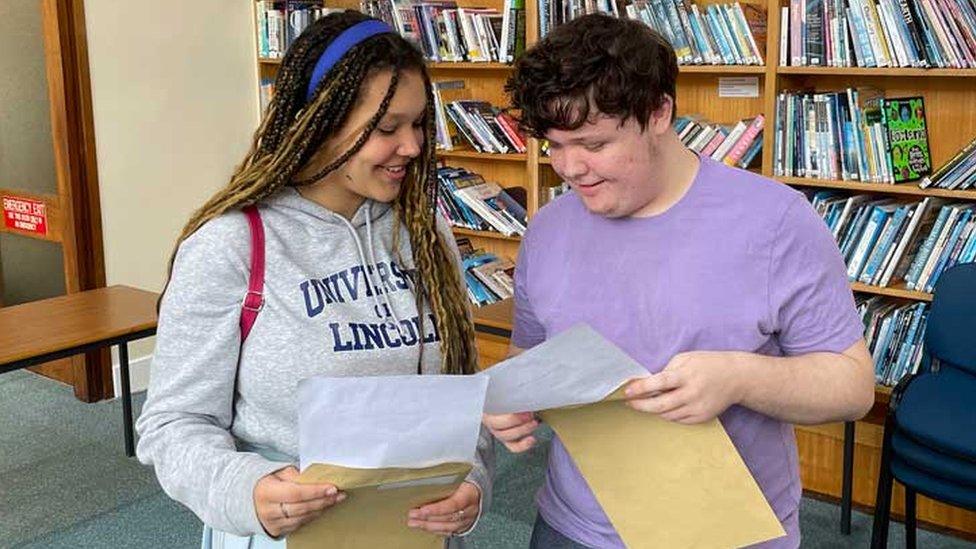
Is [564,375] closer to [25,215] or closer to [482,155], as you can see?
[482,155]

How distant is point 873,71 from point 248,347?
8.12 feet

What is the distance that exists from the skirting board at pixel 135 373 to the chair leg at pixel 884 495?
3.07m

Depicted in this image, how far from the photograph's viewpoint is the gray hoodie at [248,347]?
3.84ft

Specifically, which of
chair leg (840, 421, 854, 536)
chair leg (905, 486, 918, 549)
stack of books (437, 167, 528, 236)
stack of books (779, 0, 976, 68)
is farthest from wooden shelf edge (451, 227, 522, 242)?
chair leg (905, 486, 918, 549)

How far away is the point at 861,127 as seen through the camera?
3.14 m

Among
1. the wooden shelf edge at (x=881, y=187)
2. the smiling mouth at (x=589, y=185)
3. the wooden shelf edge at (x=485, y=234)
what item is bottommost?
the wooden shelf edge at (x=485, y=234)

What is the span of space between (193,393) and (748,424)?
2.22ft

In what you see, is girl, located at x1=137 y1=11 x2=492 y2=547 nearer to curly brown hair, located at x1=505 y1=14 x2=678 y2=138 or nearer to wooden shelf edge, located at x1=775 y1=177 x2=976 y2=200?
curly brown hair, located at x1=505 y1=14 x2=678 y2=138

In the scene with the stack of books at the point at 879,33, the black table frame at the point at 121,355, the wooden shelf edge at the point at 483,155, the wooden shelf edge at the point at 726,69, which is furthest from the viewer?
the wooden shelf edge at the point at 483,155

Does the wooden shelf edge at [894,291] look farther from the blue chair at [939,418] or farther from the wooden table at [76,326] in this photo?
the wooden table at [76,326]

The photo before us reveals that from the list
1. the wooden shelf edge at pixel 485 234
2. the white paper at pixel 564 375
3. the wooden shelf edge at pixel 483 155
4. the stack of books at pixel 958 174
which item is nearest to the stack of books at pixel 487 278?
the wooden shelf edge at pixel 485 234

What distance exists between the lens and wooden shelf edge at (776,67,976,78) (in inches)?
115

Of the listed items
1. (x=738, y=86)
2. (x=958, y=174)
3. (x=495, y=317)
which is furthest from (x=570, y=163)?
(x=738, y=86)

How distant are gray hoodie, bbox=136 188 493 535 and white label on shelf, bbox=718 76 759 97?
2567 mm
